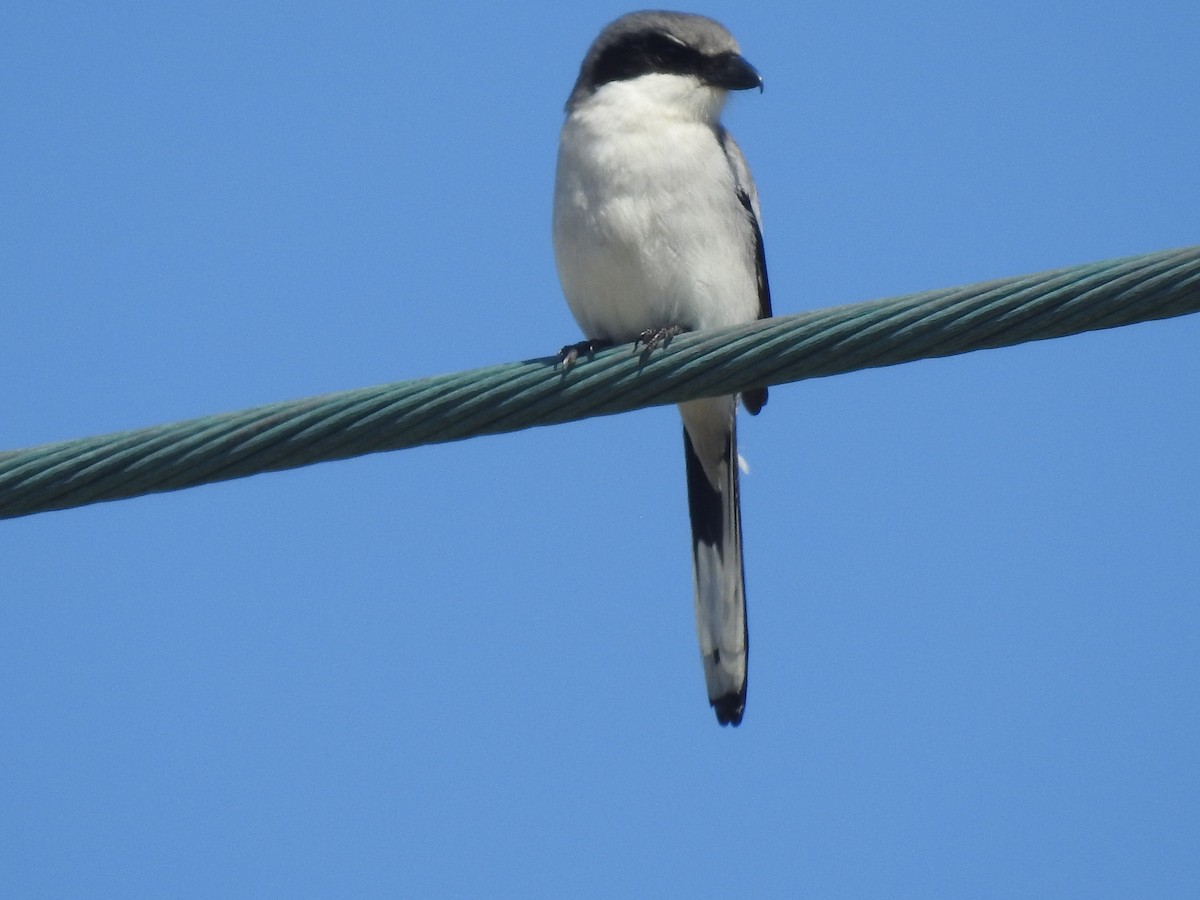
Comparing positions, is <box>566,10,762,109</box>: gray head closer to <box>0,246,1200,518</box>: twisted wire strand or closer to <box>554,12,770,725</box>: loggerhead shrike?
<box>554,12,770,725</box>: loggerhead shrike

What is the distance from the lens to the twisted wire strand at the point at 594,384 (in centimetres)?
353

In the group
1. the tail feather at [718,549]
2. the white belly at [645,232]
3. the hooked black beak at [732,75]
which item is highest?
the hooked black beak at [732,75]

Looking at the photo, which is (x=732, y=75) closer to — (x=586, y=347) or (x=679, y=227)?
(x=679, y=227)

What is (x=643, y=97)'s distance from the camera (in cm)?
622

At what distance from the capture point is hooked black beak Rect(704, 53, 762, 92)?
6.36 m

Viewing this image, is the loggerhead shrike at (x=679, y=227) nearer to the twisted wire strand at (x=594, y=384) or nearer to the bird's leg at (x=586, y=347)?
the bird's leg at (x=586, y=347)

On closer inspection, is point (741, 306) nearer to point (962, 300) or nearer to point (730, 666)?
point (730, 666)

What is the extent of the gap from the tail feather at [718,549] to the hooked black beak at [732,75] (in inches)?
48.0

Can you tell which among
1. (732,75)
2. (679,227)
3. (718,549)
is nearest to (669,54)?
(732,75)

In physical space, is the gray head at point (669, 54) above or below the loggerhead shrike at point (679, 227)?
above

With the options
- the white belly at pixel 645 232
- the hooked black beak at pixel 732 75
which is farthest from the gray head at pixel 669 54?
the white belly at pixel 645 232

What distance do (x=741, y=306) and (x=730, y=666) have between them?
4.42 ft

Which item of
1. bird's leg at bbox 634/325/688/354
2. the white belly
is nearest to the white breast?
the white belly

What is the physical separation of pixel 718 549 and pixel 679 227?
49.8 inches
